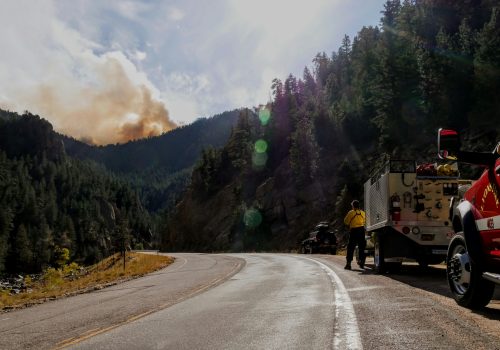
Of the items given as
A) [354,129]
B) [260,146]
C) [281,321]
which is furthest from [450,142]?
[260,146]

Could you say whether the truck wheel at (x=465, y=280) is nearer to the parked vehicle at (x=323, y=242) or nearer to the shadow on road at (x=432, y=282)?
the shadow on road at (x=432, y=282)

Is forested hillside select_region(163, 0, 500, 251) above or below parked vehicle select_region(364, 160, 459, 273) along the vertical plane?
above

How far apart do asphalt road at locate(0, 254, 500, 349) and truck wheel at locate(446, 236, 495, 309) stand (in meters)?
0.21

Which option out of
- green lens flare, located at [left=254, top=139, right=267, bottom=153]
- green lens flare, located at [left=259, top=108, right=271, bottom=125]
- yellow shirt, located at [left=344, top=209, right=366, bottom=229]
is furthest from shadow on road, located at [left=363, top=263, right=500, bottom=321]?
green lens flare, located at [left=259, top=108, right=271, bottom=125]

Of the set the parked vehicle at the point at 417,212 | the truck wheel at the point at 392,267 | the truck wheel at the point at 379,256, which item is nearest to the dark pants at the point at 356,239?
the truck wheel at the point at 379,256

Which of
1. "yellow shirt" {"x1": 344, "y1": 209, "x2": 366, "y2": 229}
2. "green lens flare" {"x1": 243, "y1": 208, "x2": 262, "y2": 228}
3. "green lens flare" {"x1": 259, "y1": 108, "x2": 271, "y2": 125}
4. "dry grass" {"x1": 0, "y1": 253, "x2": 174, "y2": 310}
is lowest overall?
"dry grass" {"x1": 0, "y1": 253, "x2": 174, "y2": 310}

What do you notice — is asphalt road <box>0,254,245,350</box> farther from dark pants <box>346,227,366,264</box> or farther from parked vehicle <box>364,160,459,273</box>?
dark pants <box>346,227,366,264</box>

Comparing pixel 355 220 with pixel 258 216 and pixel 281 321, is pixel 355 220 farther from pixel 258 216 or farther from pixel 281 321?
pixel 258 216

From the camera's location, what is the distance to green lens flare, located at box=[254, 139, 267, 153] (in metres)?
90.1

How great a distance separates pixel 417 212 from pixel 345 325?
7.09m

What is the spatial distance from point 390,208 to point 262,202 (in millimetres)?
60061

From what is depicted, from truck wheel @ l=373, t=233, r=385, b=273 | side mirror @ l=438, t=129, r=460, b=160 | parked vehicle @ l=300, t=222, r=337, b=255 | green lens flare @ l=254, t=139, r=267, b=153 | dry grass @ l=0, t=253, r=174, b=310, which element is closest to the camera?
side mirror @ l=438, t=129, r=460, b=160

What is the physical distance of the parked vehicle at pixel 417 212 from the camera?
12.8m

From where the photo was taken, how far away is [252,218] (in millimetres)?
69625
